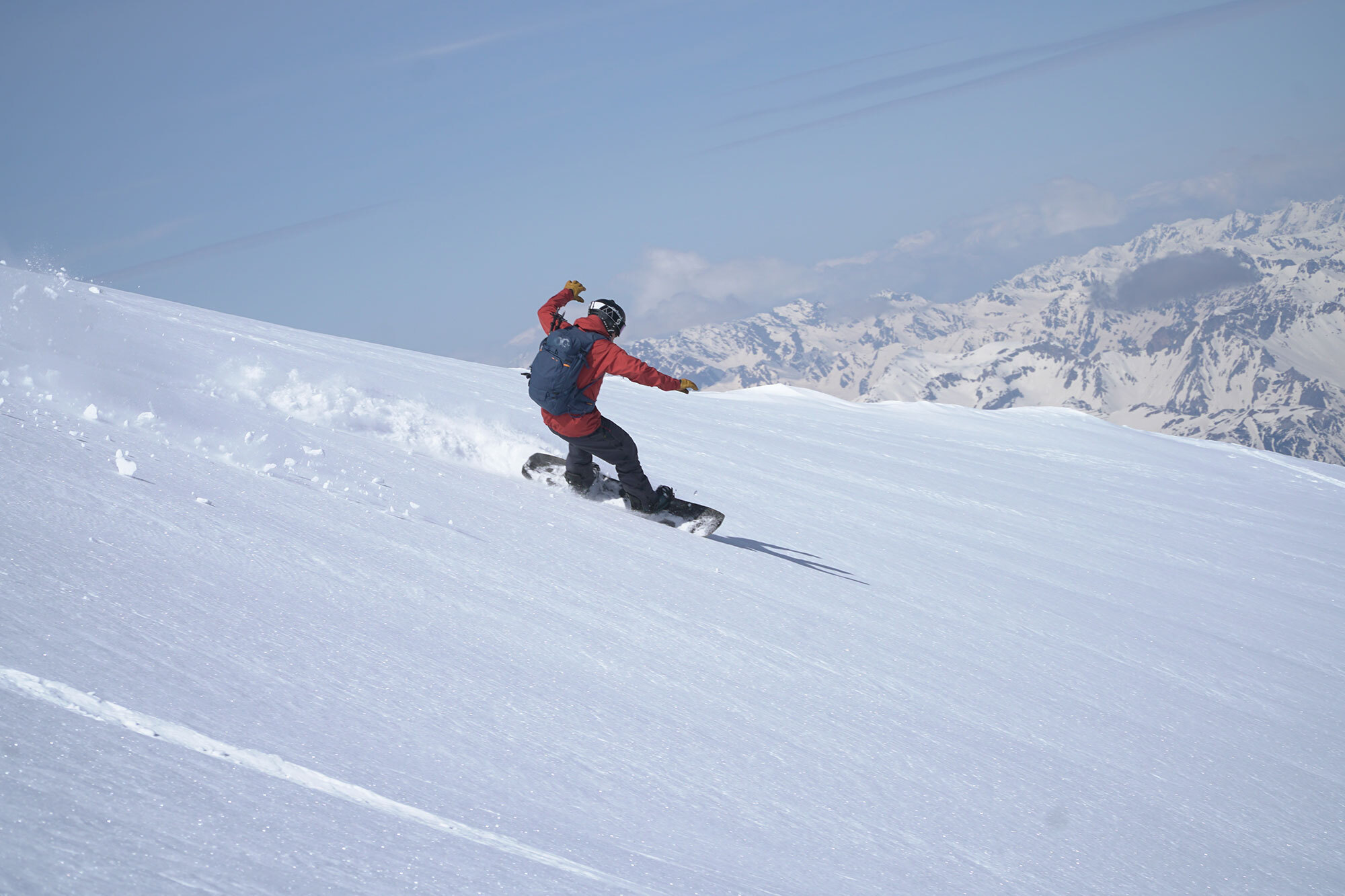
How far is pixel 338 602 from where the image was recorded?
4.02 metres

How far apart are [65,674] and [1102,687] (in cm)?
628

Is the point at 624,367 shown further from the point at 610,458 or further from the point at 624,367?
the point at 610,458

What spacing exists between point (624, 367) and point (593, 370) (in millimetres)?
519

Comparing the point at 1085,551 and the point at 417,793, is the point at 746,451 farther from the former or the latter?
the point at 417,793

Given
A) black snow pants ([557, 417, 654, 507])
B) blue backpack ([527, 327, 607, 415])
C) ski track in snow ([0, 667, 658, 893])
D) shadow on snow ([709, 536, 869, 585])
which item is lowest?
ski track in snow ([0, 667, 658, 893])

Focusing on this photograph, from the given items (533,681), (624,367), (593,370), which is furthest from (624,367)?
(533,681)

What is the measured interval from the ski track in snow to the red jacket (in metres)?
4.80

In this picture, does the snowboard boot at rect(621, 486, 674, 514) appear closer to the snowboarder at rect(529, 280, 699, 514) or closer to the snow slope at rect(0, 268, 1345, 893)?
the snowboarder at rect(529, 280, 699, 514)

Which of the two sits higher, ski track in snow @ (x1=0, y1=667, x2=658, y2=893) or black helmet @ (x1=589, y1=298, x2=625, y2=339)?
black helmet @ (x1=589, y1=298, x2=625, y2=339)

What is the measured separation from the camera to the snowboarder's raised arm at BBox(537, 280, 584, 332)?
316 inches

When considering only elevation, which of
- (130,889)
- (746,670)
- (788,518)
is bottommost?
(130,889)

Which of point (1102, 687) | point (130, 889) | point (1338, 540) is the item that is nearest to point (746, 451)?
point (1102, 687)

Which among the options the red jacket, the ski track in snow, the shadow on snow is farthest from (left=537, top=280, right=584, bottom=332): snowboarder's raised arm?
the ski track in snow

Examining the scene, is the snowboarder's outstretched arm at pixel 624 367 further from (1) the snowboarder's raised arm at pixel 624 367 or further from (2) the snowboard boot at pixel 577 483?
(2) the snowboard boot at pixel 577 483
